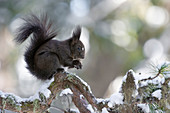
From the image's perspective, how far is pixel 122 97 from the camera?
1.61m

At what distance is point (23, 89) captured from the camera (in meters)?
8.16

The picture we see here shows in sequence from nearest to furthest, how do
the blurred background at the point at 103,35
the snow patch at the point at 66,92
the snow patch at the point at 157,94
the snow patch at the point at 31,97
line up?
1. the snow patch at the point at 157,94
2. the snow patch at the point at 31,97
3. the snow patch at the point at 66,92
4. the blurred background at the point at 103,35

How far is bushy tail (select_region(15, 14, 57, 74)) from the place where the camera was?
8.84 ft

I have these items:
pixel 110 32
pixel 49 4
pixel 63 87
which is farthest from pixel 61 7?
pixel 63 87

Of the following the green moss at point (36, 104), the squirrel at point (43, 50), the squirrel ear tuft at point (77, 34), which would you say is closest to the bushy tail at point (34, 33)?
the squirrel at point (43, 50)

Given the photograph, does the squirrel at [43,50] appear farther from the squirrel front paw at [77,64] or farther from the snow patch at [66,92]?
the snow patch at [66,92]

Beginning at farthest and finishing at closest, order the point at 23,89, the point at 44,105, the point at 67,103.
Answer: the point at 23,89, the point at 67,103, the point at 44,105

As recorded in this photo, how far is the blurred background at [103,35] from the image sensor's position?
7.36 m

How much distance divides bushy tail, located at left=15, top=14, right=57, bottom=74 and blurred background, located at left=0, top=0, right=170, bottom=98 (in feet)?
13.7

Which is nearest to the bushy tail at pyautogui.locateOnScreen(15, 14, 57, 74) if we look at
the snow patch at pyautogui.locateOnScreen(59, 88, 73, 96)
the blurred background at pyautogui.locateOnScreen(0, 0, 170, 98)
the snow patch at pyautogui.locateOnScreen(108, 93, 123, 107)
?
the snow patch at pyautogui.locateOnScreen(59, 88, 73, 96)

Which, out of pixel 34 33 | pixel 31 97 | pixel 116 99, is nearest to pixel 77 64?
pixel 34 33

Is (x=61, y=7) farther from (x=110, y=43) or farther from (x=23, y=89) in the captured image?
(x=23, y=89)

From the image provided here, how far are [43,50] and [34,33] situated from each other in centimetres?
16

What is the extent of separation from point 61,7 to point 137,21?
192cm
